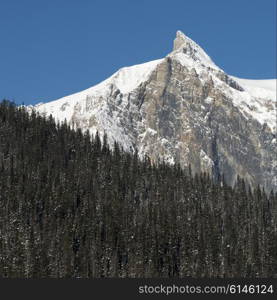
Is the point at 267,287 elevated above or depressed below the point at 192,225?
below

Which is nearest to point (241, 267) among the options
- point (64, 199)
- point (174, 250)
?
point (174, 250)

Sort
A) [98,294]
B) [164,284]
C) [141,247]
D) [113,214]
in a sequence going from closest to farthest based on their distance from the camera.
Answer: [164,284] < [98,294] < [141,247] < [113,214]

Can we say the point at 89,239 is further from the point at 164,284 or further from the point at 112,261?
the point at 164,284

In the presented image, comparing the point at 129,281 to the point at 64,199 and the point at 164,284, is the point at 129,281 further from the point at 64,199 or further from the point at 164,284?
the point at 64,199

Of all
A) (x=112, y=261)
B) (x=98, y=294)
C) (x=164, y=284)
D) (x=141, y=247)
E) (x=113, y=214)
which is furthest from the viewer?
(x=113, y=214)

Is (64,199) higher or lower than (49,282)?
higher

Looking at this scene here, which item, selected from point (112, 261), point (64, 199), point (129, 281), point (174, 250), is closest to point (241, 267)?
point (174, 250)

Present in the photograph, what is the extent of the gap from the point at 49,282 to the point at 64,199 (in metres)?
123

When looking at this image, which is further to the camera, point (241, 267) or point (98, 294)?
point (241, 267)

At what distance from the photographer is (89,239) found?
165375 mm

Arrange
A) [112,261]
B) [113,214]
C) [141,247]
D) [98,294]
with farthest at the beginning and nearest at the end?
[113,214] → [141,247] → [112,261] → [98,294]

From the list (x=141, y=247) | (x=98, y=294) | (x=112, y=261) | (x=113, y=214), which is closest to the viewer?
(x=98, y=294)

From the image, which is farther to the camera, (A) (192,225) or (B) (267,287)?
(A) (192,225)

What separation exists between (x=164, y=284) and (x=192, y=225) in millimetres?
124945
